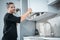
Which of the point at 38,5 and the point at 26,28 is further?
the point at 26,28

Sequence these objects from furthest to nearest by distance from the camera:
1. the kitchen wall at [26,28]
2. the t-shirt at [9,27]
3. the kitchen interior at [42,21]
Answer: the kitchen wall at [26,28] < the kitchen interior at [42,21] < the t-shirt at [9,27]

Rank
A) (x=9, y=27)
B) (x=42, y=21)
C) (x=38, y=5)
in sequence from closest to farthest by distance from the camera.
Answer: (x=9, y=27) → (x=38, y=5) → (x=42, y=21)

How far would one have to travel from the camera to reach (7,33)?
8.71 ft

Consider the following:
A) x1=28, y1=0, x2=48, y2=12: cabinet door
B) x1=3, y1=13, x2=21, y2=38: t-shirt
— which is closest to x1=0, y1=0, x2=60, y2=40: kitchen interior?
x1=28, y1=0, x2=48, y2=12: cabinet door

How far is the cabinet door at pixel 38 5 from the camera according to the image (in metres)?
3.10

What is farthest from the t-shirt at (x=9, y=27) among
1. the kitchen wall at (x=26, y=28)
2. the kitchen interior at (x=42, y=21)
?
the kitchen wall at (x=26, y=28)

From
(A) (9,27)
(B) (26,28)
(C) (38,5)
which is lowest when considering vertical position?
(B) (26,28)

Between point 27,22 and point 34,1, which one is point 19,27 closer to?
point 27,22

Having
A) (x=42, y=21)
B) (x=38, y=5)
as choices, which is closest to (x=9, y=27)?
(x=38, y=5)

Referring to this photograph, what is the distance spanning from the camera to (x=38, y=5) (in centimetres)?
315

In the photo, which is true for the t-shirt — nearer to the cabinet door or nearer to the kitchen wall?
the cabinet door

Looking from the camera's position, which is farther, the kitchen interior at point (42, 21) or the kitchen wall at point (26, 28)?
the kitchen wall at point (26, 28)

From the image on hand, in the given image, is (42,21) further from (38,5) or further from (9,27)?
(9,27)

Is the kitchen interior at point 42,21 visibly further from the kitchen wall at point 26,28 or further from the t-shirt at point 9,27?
the t-shirt at point 9,27
